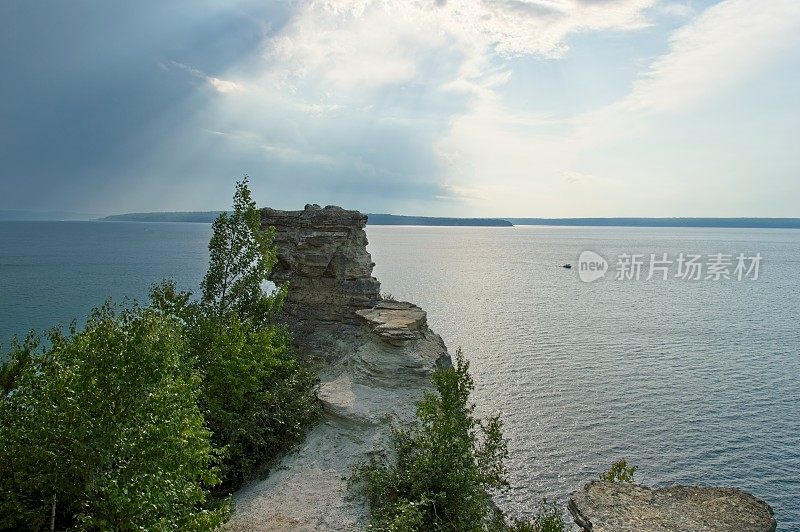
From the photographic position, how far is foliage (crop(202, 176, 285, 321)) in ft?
100

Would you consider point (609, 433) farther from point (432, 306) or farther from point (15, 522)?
point (432, 306)

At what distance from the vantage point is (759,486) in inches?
1124

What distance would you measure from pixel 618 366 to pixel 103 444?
4408 centimetres

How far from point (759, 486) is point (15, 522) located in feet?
110

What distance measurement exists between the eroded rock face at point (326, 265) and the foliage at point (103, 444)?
850 inches

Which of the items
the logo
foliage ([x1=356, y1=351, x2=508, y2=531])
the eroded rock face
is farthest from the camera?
the logo

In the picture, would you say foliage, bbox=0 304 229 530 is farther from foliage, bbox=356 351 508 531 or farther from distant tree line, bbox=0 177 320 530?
foliage, bbox=356 351 508 531

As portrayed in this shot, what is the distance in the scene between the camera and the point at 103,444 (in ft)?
44.4

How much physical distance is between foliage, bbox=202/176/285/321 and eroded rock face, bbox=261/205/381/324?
604 centimetres

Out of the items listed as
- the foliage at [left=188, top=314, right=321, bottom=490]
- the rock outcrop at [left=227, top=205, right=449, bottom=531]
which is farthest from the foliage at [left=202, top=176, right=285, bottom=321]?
the rock outcrop at [left=227, top=205, right=449, bottom=531]

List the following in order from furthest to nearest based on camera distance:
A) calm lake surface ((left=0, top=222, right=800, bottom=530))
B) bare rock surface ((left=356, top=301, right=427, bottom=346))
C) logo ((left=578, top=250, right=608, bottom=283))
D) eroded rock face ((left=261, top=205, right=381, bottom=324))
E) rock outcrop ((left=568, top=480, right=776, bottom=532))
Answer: logo ((left=578, top=250, right=608, bottom=283)) → eroded rock face ((left=261, top=205, right=381, bottom=324)) → calm lake surface ((left=0, top=222, right=800, bottom=530)) → bare rock surface ((left=356, top=301, right=427, bottom=346)) → rock outcrop ((left=568, top=480, right=776, bottom=532))

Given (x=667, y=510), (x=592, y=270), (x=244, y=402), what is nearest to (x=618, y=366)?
(x=667, y=510)

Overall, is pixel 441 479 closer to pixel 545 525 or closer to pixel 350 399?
pixel 545 525

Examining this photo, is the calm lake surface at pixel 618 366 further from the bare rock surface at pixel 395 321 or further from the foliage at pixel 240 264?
the foliage at pixel 240 264
